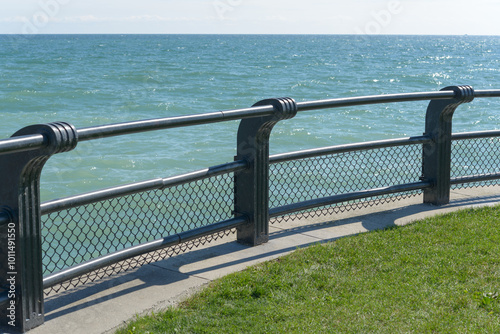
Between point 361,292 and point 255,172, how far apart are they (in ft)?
4.17

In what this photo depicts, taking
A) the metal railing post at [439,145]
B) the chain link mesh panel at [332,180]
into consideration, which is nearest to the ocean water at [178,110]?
the chain link mesh panel at [332,180]

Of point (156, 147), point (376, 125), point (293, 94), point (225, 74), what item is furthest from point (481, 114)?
point (225, 74)

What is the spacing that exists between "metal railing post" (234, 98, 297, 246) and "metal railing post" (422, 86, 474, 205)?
178 cm

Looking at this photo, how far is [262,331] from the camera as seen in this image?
337 cm

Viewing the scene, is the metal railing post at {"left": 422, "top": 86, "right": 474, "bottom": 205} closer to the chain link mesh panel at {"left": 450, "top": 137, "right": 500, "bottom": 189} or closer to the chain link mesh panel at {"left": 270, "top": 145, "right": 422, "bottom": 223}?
the chain link mesh panel at {"left": 270, "top": 145, "right": 422, "bottom": 223}

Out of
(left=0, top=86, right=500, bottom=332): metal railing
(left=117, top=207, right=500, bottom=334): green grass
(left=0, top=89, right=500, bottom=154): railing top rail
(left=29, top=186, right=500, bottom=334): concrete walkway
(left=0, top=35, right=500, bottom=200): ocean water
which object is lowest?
(left=0, top=35, right=500, bottom=200): ocean water

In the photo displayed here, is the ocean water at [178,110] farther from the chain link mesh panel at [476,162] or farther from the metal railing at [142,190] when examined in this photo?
the metal railing at [142,190]

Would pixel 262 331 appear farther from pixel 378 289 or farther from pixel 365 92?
pixel 365 92

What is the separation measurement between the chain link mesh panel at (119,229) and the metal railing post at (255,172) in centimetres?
13

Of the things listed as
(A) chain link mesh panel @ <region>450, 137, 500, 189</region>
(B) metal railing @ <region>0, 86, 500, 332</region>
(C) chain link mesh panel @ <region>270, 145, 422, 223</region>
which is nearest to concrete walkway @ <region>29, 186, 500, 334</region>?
(B) metal railing @ <region>0, 86, 500, 332</region>

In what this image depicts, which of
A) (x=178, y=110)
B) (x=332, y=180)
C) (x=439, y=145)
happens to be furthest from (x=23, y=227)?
(x=178, y=110)

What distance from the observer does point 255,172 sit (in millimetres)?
4727

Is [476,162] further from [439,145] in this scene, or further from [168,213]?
[439,145]

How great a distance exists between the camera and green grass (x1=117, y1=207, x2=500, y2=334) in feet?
11.3
